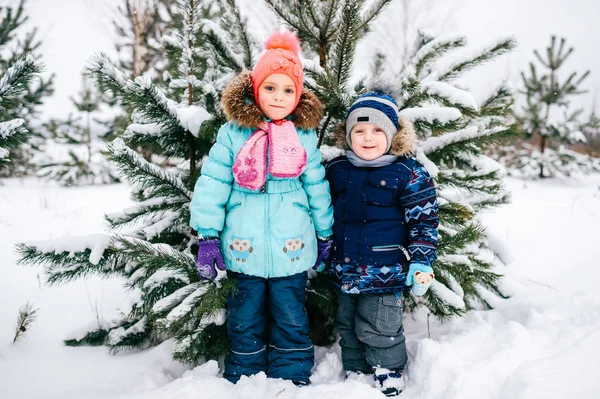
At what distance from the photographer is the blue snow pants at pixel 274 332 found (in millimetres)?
2104

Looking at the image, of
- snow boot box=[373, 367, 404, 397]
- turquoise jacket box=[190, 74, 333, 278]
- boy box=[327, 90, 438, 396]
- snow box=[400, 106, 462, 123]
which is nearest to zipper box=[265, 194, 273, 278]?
turquoise jacket box=[190, 74, 333, 278]

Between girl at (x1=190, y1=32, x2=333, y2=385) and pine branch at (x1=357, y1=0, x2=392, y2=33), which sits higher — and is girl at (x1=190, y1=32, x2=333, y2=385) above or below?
below

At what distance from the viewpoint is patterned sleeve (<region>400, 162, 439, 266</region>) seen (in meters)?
1.95

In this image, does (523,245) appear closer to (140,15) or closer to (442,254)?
(442,254)

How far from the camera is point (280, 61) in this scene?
79.2 inches

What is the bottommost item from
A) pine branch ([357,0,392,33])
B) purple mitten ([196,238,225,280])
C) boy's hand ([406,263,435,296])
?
boy's hand ([406,263,435,296])

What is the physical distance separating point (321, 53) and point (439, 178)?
116cm

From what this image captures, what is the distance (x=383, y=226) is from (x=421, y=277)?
331 mm

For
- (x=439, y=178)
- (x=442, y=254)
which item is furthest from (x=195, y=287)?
(x=439, y=178)

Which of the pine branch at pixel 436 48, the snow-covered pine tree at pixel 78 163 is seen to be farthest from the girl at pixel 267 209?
the snow-covered pine tree at pixel 78 163

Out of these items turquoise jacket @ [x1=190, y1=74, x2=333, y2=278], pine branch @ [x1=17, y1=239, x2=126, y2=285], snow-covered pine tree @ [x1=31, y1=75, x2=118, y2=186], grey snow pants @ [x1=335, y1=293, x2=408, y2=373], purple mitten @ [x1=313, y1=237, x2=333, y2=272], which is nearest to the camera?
pine branch @ [x1=17, y1=239, x2=126, y2=285]

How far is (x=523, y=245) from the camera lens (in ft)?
15.4

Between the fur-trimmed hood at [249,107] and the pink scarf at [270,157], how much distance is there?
3.7 inches

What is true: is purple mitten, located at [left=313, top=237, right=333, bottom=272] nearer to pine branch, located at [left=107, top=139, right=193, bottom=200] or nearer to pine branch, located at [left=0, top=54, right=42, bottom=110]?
pine branch, located at [left=107, top=139, right=193, bottom=200]
